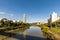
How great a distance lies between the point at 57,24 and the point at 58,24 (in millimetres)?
476

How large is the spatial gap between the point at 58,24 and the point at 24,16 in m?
121

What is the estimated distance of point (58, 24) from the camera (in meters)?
52.6

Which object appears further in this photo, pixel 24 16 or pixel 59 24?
pixel 24 16

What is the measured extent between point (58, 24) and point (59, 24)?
802 mm

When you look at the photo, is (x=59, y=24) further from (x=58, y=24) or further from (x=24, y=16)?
(x=24, y=16)

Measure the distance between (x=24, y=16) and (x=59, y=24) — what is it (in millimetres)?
121773

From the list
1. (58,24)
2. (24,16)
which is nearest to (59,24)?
(58,24)

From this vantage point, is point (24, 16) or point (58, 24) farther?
point (24, 16)

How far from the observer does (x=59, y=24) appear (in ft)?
170

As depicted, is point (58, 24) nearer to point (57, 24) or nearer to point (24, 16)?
point (57, 24)

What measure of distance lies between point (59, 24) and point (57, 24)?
118cm

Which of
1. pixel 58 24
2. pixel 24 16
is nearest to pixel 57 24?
pixel 58 24
